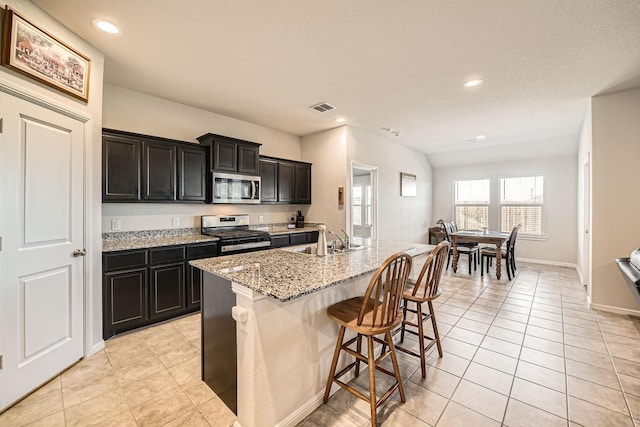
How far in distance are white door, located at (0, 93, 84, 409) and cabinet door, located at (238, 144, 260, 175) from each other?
1874 millimetres

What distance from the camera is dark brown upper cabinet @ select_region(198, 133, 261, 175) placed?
3.62 metres

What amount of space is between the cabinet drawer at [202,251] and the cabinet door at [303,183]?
191cm

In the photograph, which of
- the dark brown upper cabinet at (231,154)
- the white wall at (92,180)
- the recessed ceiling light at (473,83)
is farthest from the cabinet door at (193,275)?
the recessed ceiling light at (473,83)

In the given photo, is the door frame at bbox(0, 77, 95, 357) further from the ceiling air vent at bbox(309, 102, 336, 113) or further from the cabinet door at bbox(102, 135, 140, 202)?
the ceiling air vent at bbox(309, 102, 336, 113)

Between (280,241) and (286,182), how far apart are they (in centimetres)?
112

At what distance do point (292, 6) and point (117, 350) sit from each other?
3.22 m

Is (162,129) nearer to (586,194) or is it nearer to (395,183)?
(395,183)

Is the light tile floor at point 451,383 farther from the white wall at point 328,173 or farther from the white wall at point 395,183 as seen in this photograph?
the white wall at point 395,183

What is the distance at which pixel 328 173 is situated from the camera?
15.9ft

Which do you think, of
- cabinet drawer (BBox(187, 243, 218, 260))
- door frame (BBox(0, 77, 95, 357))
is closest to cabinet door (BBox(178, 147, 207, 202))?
cabinet drawer (BBox(187, 243, 218, 260))

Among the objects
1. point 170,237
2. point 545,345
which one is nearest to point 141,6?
point 170,237

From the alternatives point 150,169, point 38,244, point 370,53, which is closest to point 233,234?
point 150,169

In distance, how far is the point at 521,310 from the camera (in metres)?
3.35

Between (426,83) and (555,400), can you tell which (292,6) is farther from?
(555,400)
